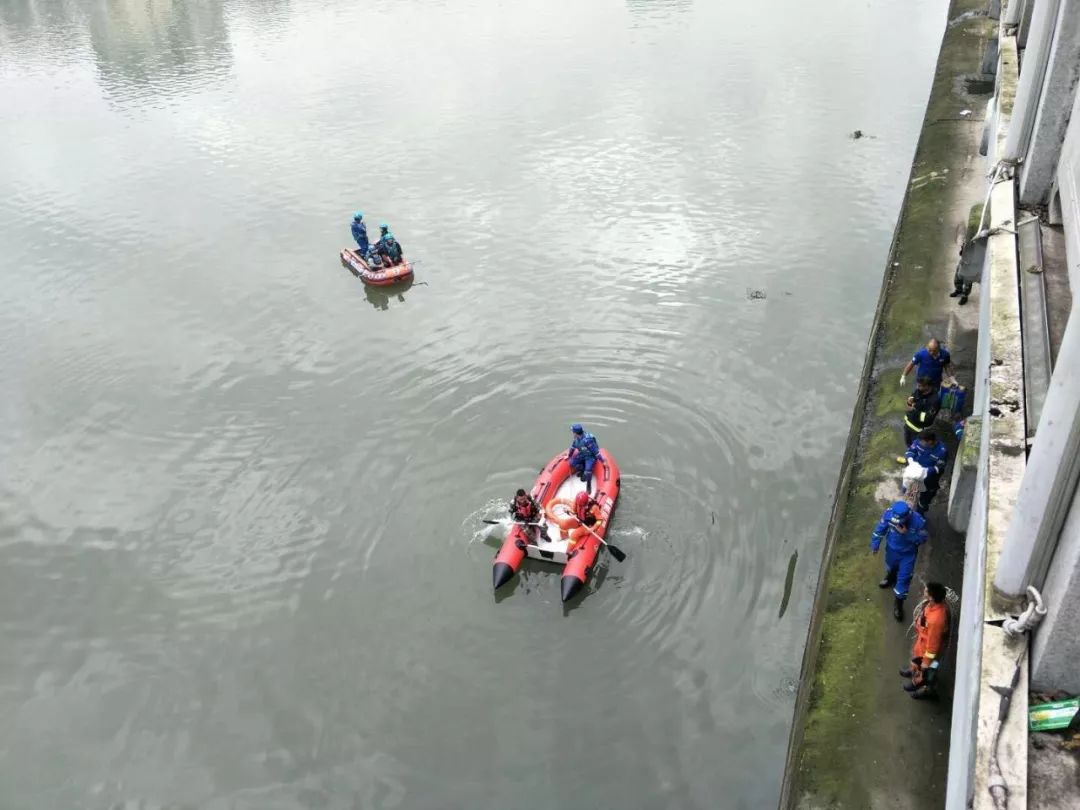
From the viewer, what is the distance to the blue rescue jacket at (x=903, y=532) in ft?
27.1

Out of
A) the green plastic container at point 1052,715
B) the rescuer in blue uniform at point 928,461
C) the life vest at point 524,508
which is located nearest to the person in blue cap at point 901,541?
the rescuer in blue uniform at point 928,461

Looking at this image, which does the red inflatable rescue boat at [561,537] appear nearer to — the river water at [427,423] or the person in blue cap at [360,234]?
the river water at [427,423]

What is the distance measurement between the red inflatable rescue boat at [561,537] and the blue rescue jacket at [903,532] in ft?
12.8

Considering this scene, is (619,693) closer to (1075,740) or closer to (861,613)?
(861,613)

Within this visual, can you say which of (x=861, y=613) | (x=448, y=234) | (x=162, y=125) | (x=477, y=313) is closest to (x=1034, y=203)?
(x=861, y=613)

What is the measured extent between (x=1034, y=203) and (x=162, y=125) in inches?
1083

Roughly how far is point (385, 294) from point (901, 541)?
12.8 m

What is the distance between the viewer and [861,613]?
8.75m

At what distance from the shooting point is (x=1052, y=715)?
550 centimetres

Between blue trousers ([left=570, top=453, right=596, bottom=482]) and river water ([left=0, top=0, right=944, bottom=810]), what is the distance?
2.24 ft

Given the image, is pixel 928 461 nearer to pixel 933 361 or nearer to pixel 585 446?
pixel 933 361

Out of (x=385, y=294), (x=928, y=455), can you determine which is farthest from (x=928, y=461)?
(x=385, y=294)

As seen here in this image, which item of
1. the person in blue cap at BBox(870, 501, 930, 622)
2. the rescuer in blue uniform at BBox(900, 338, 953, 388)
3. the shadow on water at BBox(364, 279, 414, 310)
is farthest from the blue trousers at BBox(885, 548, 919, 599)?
A: the shadow on water at BBox(364, 279, 414, 310)

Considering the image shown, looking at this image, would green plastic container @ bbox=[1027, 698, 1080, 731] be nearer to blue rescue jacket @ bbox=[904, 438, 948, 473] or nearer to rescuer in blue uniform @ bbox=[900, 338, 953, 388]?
blue rescue jacket @ bbox=[904, 438, 948, 473]
